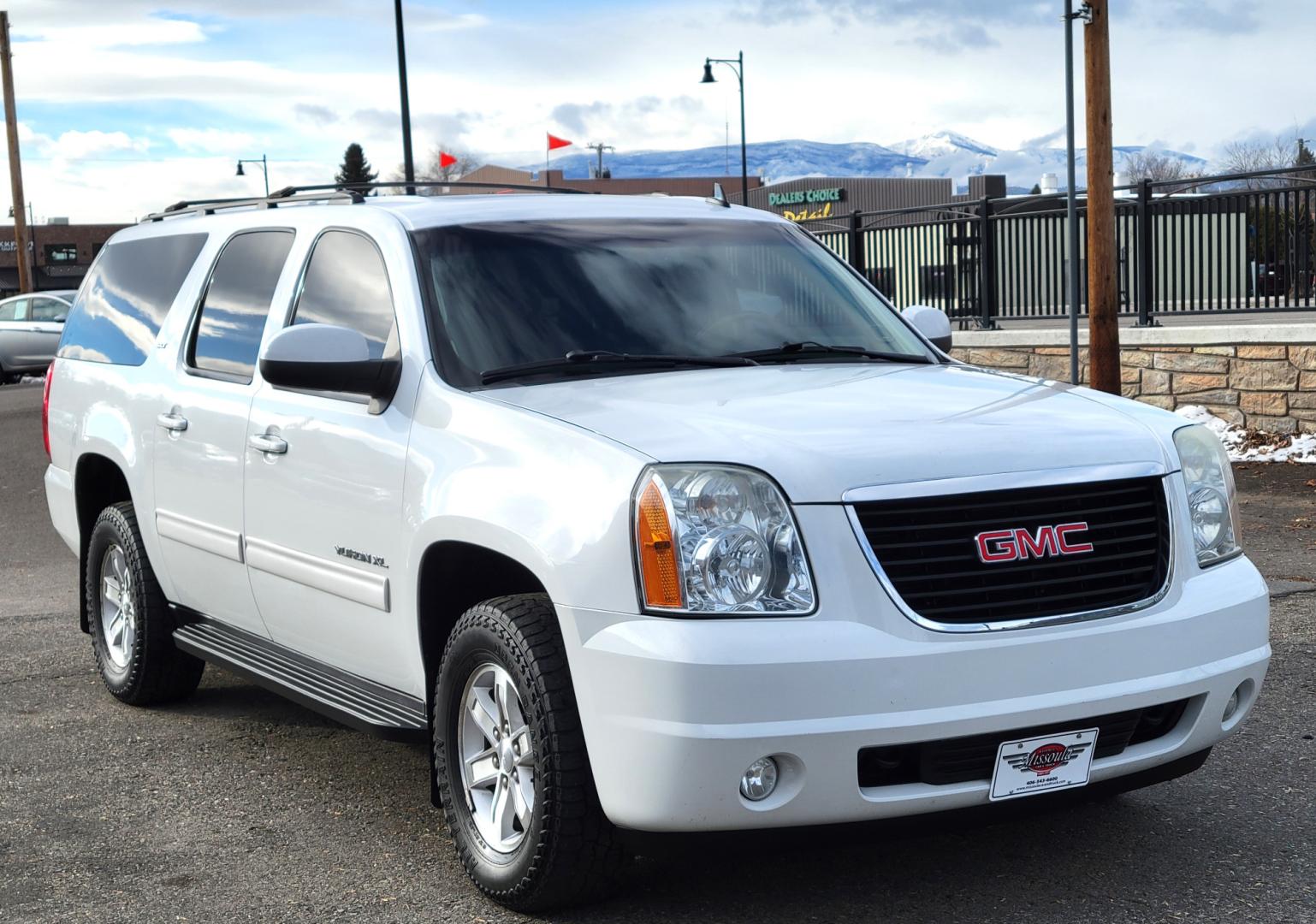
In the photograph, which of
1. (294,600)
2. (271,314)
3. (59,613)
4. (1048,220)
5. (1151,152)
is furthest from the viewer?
(1151,152)

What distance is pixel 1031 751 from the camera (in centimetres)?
362

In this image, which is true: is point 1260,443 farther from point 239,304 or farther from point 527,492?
point 527,492

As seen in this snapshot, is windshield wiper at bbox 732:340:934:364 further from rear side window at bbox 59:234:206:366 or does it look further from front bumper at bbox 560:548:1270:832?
rear side window at bbox 59:234:206:366

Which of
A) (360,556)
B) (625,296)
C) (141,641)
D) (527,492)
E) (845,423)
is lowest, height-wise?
(141,641)

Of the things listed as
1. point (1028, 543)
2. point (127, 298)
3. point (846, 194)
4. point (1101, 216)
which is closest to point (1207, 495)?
point (1028, 543)

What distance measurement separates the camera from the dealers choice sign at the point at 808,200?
7138 centimetres

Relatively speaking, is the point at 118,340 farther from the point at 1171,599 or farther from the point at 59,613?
the point at 1171,599

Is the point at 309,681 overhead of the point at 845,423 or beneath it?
beneath

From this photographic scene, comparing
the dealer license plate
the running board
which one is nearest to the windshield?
the running board

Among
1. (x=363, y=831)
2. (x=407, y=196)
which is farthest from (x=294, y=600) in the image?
(x=407, y=196)

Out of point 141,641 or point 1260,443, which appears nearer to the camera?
point 141,641

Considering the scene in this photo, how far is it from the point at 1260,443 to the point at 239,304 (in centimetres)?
958

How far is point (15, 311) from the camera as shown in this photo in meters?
30.6

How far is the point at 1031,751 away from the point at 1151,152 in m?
93.6
